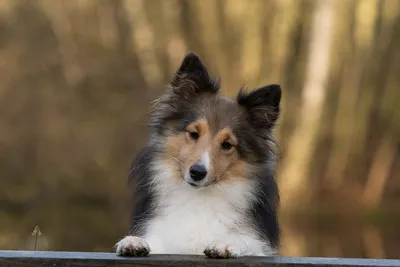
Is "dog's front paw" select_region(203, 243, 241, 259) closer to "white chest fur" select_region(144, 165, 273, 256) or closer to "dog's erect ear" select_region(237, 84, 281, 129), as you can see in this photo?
"white chest fur" select_region(144, 165, 273, 256)

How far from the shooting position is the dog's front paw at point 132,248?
2969 mm

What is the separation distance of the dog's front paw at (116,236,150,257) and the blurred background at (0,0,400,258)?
1149 cm

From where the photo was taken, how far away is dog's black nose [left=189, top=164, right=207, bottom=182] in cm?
364

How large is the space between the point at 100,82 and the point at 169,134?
1271 centimetres

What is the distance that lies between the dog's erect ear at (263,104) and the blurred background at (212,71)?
34.9ft

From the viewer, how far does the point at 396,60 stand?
1597 centimetres

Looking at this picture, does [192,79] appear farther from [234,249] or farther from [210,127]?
[234,249]

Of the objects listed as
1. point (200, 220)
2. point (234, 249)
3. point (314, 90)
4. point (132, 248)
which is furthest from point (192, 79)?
point (314, 90)

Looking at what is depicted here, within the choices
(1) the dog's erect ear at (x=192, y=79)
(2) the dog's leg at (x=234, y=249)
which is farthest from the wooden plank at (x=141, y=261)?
(1) the dog's erect ear at (x=192, y=79)

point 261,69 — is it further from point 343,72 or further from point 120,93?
point 120,93

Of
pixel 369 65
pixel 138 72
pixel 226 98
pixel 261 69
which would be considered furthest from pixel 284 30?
pixel 226 98

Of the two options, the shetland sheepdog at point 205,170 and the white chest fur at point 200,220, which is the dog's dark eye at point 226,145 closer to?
the shetland sheepdog at point 205,170

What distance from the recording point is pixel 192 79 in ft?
12.9

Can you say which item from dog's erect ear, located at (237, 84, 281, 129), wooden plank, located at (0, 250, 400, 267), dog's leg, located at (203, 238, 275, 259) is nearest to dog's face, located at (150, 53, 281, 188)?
dog's erect ear, located at (237, 84, 281, 129)
